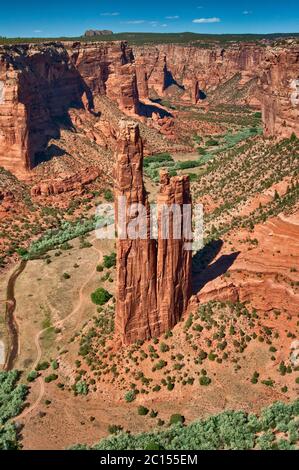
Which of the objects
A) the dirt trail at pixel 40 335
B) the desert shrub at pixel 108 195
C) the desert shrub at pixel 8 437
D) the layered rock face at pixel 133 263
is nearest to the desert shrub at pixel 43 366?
the dirt trail at pixel 40 335

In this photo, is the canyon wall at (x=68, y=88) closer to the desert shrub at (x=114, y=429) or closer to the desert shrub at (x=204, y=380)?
the desert shrub at (x=204, y=380)

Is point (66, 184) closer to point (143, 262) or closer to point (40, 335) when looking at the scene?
point (40, 335)

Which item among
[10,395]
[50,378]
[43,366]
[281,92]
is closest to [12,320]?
[43,366]

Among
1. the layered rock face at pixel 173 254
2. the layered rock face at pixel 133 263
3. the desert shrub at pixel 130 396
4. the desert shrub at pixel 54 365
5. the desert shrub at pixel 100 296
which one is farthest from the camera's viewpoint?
the desert shrub at pixel 100 296

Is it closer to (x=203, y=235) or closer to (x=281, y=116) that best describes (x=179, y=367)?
(x=203, y=235)

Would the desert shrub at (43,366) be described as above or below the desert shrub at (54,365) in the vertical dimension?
below
